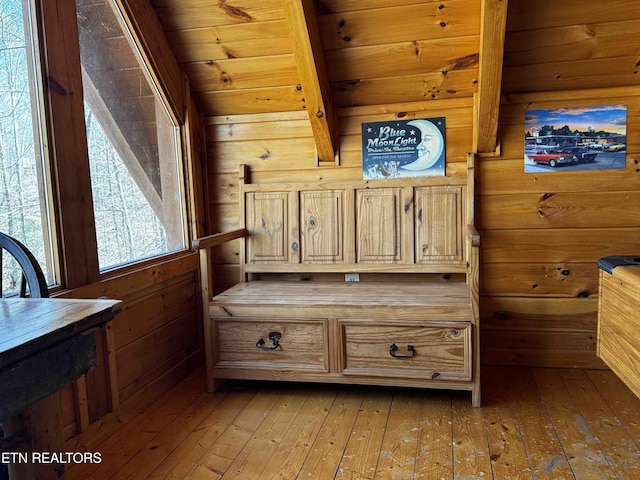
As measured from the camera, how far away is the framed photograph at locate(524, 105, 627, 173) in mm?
2395

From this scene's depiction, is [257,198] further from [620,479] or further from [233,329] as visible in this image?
[620,479]

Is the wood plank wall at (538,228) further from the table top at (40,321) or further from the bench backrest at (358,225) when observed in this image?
the table top at (40,321)

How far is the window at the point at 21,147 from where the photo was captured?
5.21ft

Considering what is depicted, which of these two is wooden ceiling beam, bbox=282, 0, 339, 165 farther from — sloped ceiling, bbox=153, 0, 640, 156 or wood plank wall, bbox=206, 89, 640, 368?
wood plank wall, bbox=206, 89, 640, 368

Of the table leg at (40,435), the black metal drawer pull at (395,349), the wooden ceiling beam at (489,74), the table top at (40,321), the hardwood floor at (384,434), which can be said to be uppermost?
the wooden ceiling beam at (489,74)

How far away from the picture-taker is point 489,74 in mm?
2084

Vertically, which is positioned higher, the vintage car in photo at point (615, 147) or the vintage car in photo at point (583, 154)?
the vintage car in photo at point (615, 147)

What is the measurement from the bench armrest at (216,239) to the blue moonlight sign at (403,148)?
30.2 inches

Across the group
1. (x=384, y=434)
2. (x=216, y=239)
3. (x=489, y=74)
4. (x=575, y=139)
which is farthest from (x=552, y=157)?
(x=216, y=239)

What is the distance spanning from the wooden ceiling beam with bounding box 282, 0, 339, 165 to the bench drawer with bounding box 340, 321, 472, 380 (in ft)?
3.24

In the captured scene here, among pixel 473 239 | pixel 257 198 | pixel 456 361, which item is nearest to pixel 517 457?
pixel 456 361

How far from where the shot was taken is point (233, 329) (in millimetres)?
2305

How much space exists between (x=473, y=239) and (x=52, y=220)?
165cm

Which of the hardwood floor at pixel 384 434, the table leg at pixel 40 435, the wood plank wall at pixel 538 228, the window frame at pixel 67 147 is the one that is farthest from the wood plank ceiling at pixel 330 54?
the table leg at pixel 40 435
